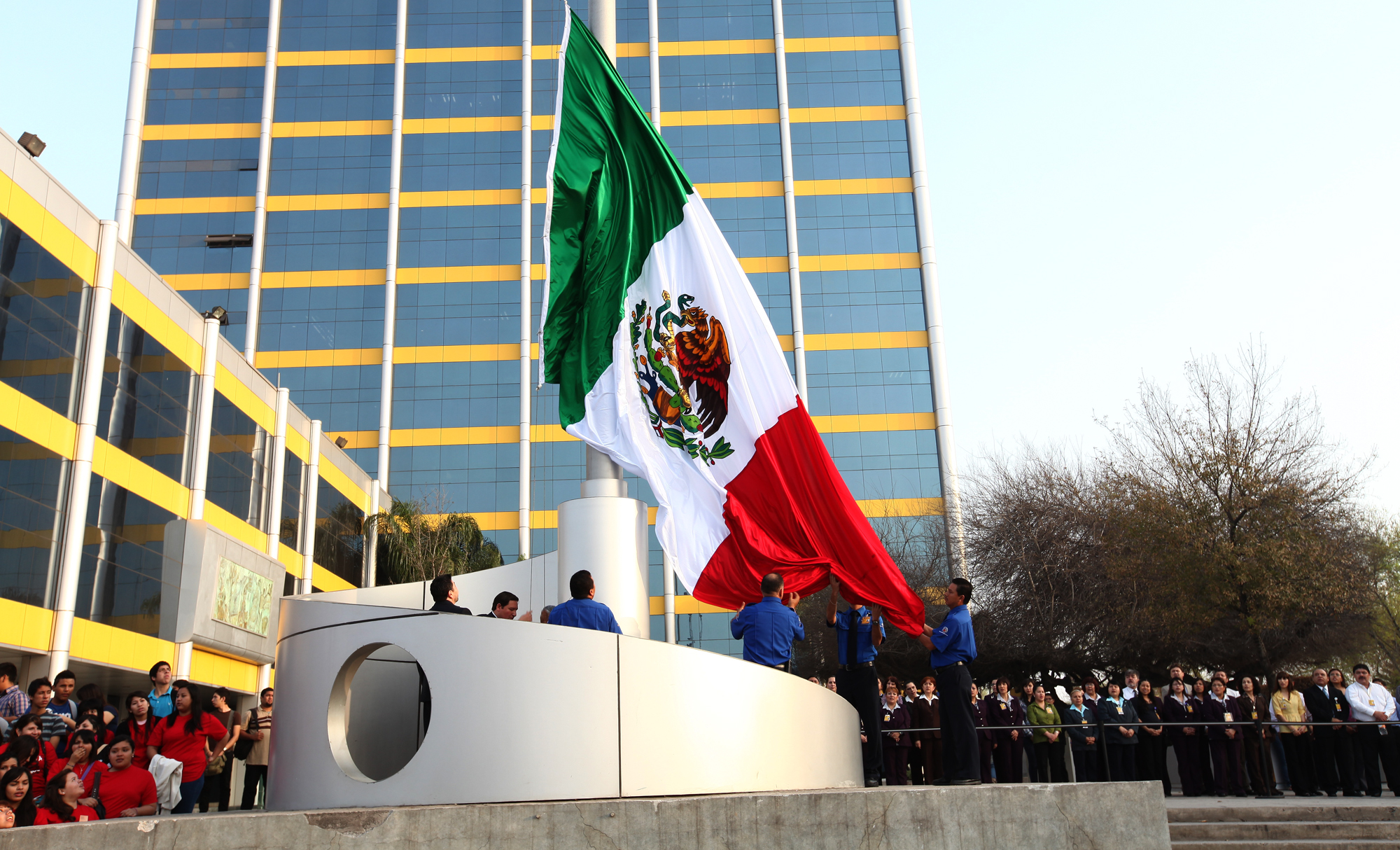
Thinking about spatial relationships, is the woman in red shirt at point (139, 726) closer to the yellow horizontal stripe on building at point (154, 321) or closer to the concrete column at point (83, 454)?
the concrete column at point (83, 454)

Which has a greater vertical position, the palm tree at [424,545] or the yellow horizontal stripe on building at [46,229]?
the yellow horizontal stripe on building at [46,229]

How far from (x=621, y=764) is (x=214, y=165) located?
46.3m

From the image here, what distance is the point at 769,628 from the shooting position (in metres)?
8.14

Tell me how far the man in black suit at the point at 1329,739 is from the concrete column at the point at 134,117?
44496 mm

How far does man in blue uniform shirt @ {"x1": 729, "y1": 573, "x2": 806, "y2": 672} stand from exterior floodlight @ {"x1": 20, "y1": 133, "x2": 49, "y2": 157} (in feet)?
57.8

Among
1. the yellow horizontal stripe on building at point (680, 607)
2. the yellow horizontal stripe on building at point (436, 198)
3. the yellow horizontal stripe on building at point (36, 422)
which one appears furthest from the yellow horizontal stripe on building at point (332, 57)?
the yellow horizontal stripe on building at point (36, 422)

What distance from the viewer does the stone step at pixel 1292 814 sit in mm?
10703

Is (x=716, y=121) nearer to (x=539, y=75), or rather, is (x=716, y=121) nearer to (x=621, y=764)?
(x=539, y=75)

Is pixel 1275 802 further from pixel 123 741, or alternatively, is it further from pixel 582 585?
pixel 123 741

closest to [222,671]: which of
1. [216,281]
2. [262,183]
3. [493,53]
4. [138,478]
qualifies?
[138,478]

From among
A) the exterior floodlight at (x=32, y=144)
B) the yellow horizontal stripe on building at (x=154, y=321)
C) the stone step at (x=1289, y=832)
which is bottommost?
the stone step at (x=1289, y=832)

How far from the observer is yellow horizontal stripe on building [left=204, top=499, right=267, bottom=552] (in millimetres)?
26625

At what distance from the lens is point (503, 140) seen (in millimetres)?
46906

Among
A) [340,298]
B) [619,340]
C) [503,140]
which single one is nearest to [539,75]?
[503,140]
